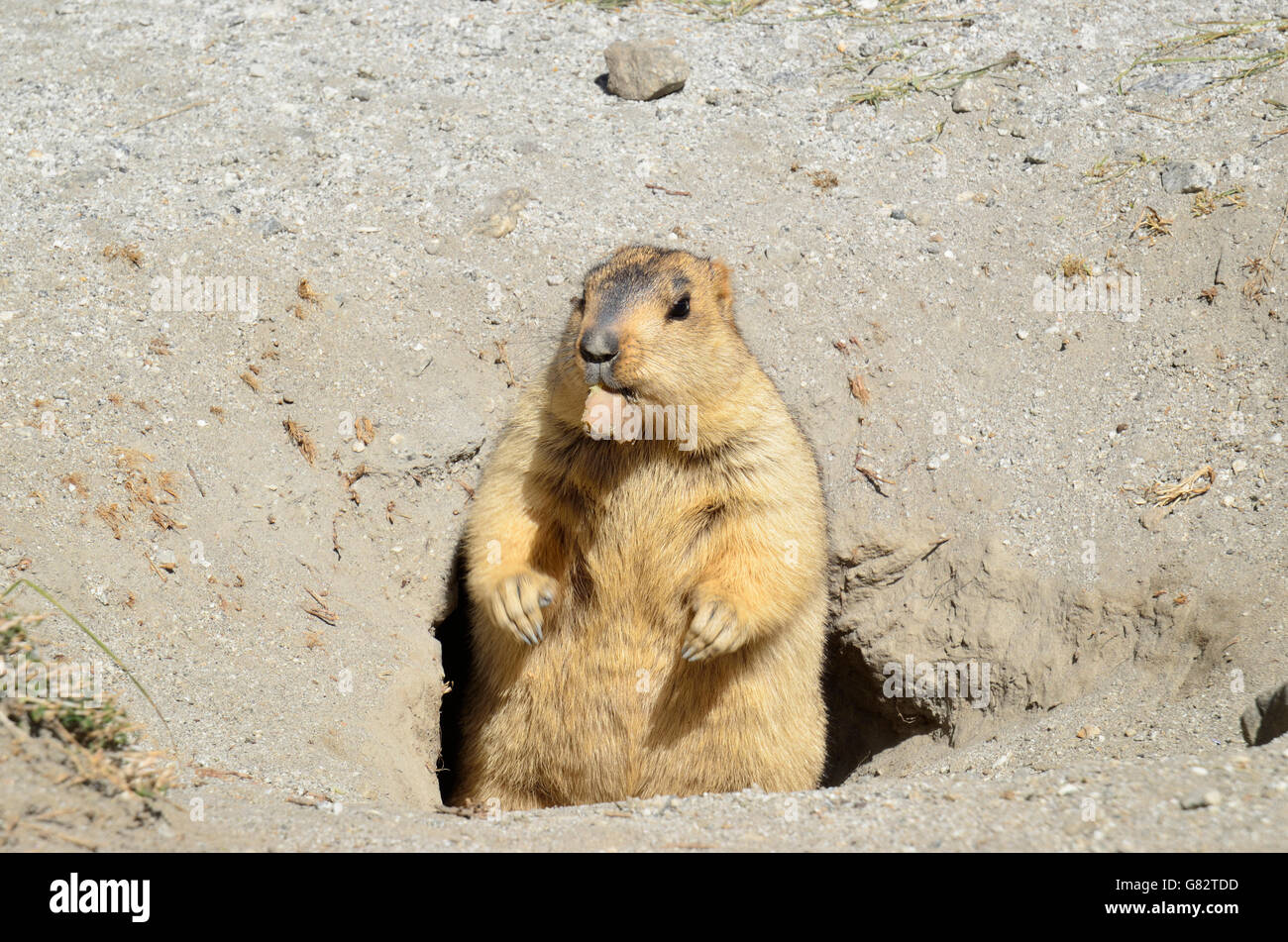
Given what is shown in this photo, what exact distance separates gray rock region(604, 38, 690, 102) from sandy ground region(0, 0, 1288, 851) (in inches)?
5.1

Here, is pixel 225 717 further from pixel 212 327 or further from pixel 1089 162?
pixel 1089 162

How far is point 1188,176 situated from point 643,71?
3548 millimetres

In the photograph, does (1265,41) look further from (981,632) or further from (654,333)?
(654,333)

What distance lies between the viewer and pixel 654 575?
15.8 ft

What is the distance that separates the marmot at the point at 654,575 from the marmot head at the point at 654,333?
0.7 inches

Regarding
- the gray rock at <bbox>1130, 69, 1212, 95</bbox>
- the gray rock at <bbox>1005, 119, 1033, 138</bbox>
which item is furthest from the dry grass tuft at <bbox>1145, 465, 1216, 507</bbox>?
the gray rock at <bbox>1130, 69, 1212, 95</bbox>

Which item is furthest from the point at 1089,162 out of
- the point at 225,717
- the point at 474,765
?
the point at 225,717

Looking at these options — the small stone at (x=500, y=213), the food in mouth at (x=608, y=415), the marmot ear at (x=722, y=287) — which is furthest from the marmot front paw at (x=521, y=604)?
the small stone at (x=500, y=213)

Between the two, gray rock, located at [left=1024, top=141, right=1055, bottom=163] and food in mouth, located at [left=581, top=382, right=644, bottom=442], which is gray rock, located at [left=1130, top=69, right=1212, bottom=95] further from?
food in mouth, located at [left=581, top=382, right=644, bottom=442]

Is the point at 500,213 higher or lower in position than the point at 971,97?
lower

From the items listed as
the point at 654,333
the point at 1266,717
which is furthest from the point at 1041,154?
the point at 1266,717

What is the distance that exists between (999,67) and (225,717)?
6.35 meters

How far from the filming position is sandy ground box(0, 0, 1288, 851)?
4062mm

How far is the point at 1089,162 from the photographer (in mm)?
6570
